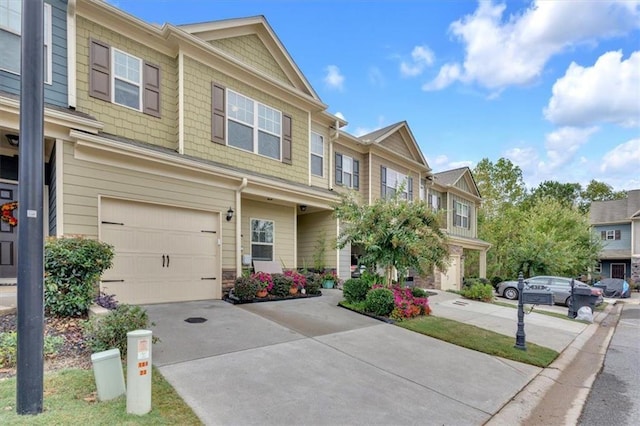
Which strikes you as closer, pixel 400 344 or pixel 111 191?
pixel 400 344

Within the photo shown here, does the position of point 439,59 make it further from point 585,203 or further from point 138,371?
point 585,203

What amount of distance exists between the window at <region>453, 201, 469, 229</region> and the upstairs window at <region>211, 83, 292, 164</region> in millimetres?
Result: 15231

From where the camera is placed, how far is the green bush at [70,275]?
210 inches

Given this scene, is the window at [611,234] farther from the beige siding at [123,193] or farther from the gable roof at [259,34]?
the beige siding at [123,193]

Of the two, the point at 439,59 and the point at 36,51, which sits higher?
the point at 439,59

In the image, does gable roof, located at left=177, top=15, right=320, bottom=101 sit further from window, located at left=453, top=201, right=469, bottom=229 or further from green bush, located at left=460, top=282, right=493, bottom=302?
window, located at left=453, top=201, right=469, bottom=229

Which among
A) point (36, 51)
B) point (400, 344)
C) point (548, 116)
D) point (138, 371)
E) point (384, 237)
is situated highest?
point (548, 116)

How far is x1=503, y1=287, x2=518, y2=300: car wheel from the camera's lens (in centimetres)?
1809

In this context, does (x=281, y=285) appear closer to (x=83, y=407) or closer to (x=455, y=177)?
(x=83, y=407)

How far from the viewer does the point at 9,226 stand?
324 inches

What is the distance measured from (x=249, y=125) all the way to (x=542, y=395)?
9765 mm

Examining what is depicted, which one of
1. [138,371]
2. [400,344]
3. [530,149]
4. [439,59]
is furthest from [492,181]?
[138,371]

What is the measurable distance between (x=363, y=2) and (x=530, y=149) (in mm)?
35967

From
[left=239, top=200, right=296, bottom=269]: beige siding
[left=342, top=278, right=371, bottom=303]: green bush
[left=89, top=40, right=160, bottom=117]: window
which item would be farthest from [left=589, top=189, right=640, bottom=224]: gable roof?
[left=89, top=40, right=160, bottom=117]: window
